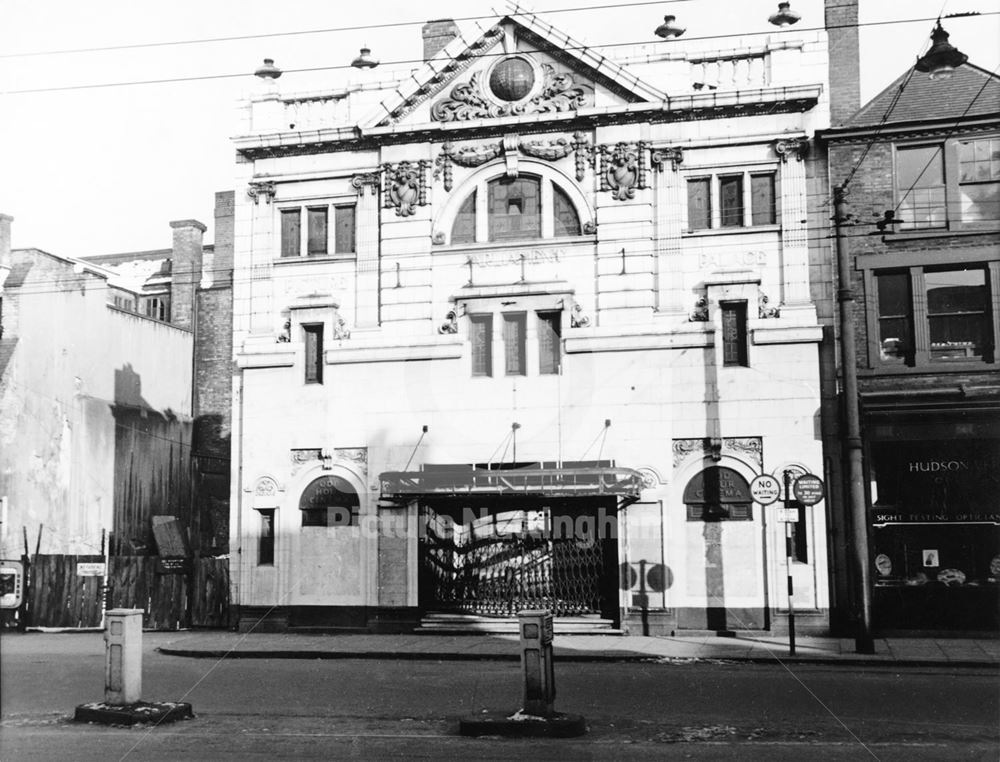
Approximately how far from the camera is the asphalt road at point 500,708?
11.1 m

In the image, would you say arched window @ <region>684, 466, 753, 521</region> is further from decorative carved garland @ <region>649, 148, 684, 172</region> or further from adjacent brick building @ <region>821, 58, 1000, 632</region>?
decorative carved garland @ <region>649, 148, 684, 172</region>

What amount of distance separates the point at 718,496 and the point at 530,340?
540cm

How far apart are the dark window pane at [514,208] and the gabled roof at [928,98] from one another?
690 cm

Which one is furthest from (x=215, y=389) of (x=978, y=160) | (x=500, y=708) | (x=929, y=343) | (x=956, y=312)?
(x=500, y=708)

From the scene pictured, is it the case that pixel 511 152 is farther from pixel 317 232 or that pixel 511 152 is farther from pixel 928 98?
pixel 928 98

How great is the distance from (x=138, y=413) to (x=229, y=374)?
352cm

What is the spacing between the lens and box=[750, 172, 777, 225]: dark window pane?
24938 millimetres

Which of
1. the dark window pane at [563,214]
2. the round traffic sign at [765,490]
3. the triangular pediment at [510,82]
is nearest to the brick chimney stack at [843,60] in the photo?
the triangular pediment at [510,82]

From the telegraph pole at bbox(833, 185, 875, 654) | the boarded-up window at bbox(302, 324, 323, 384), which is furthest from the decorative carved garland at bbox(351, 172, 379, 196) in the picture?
the telegraph pole at bbox(833, 185, 875, 654)

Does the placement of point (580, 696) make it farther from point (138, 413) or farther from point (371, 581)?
point (138, 413)

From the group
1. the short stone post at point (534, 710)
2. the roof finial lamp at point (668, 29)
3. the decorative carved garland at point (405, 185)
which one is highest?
the roof finial lamp at point (668, 29)

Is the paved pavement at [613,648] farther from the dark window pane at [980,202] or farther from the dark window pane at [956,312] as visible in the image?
the dark window pane at [980,202]

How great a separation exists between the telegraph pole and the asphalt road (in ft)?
5.55

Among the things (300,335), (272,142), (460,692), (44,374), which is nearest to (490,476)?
(300,335)
